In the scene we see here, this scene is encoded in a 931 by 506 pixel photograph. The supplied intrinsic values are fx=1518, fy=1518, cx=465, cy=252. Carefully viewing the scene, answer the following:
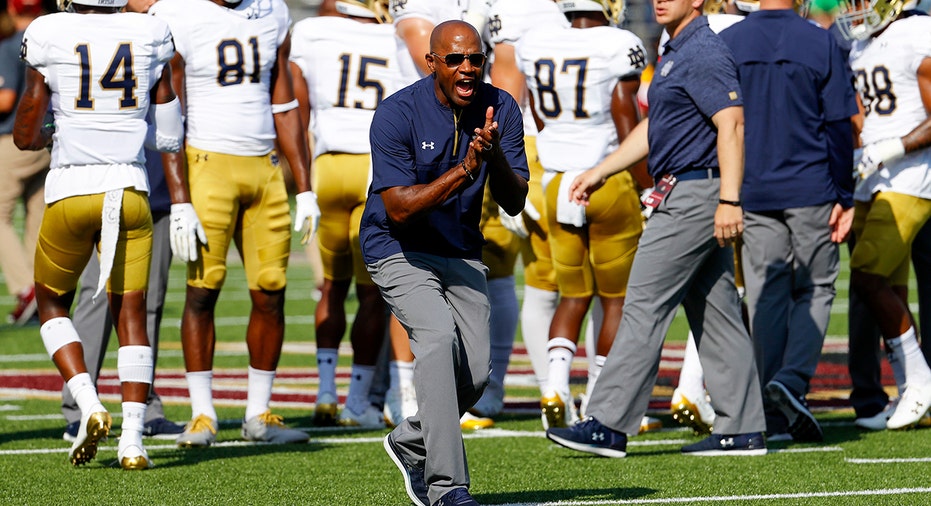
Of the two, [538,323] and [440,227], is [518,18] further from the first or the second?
[440,227]

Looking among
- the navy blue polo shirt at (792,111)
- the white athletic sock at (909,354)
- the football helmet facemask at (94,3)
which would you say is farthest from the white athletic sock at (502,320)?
the football helmet facemask at (94,3)

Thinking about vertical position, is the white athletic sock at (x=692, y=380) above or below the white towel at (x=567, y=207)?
below

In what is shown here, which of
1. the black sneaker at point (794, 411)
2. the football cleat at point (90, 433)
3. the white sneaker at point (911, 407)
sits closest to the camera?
the football cleat at point (90, 433)

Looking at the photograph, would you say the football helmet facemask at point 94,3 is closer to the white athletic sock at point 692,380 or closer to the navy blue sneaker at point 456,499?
the navy blue sneaker at point 456,499

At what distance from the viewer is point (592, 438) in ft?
22.0

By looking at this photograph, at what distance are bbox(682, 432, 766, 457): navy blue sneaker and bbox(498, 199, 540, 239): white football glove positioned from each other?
1.61 m

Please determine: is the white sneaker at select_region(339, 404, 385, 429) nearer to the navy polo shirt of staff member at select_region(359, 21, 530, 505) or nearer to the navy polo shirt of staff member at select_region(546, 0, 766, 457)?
the navy polo shirt of staff member at select_region(546, 0, 766, 457)

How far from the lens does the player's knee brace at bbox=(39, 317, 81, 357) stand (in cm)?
662

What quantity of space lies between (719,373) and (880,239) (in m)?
1.42

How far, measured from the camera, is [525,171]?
17.8 ft

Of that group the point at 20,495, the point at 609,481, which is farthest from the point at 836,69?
the point at 20,495

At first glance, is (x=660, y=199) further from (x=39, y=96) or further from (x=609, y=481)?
(x=39, y=96)

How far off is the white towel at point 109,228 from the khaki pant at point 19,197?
599cm

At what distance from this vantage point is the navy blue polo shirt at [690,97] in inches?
258
